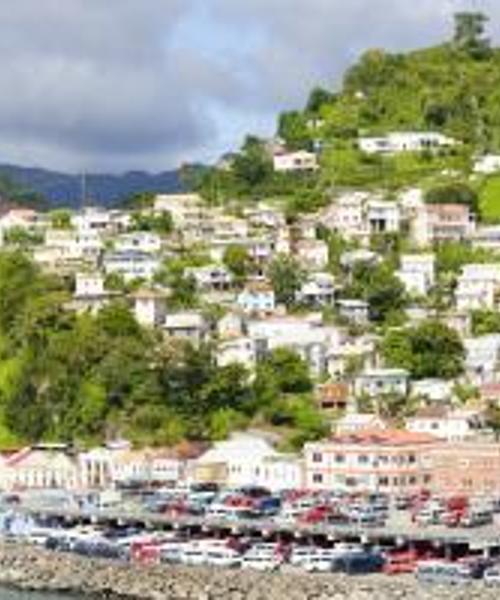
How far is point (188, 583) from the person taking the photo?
42969mm

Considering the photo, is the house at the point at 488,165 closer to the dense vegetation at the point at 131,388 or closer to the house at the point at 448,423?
the dense vegetation at the point at 131,388

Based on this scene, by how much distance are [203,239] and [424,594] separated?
42119 mm

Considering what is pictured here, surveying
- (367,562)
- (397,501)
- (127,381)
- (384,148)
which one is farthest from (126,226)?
(367,562)

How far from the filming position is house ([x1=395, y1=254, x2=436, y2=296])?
2810 inches

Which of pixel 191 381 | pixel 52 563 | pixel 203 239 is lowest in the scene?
pixel 52 563

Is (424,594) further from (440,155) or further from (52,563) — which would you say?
(440,155)

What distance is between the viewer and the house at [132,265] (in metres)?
76.0

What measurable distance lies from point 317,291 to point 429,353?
33.2 feet

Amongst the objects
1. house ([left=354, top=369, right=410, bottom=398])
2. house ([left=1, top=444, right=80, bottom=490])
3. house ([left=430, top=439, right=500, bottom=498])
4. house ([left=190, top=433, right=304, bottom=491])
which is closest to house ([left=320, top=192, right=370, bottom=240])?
house ([left=354, top=369, right=410, bottom=398])

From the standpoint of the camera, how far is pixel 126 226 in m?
84.1

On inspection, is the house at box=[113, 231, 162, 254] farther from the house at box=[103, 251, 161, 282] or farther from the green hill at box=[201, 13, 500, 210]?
the green hill at box=[201, 13, 500, 210]

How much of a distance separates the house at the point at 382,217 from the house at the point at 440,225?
100cm

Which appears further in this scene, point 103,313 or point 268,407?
point 103,313

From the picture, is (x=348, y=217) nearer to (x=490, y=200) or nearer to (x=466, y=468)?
(x=490, y=200)
